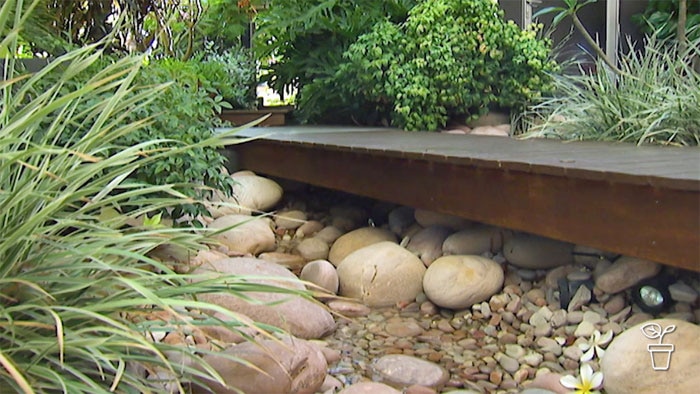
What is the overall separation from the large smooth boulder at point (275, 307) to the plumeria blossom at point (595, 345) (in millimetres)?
972

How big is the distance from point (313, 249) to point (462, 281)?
110 centimetres

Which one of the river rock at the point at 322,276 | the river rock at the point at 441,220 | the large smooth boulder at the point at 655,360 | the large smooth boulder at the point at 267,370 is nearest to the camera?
the large smooth boulder at the point at 267,370

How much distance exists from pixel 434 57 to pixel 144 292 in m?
3.67

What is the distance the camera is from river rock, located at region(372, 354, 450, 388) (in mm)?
2443

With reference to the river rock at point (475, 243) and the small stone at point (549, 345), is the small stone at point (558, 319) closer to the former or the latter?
the small stone at point (549, 345)

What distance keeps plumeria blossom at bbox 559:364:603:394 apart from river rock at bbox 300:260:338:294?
4.08 feet

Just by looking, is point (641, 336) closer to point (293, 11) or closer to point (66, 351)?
point (66, 351)

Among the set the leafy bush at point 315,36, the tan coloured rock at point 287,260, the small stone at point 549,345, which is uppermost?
the leafy bush at point 315,36

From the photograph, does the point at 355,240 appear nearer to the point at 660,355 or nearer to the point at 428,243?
the point at 428,243

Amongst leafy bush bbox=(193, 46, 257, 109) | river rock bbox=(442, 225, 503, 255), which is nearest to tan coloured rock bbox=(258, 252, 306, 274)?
river rock bbox=(442, 225, 503, 255)

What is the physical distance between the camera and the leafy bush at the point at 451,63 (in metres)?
4.82

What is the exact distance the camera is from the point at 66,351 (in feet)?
5.25

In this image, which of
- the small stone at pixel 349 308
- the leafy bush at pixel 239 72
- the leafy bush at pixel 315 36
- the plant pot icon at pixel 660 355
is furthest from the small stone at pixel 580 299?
the leafy bush at pixel 239 72

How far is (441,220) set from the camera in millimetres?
3812
